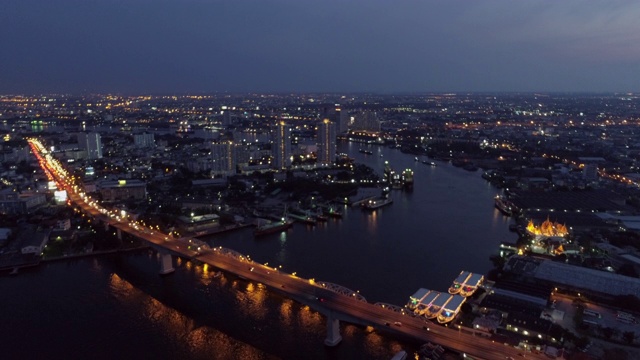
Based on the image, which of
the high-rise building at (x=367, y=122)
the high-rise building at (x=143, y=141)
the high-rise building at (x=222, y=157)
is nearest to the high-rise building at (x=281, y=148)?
the high-rise building at (x=222, y=157)

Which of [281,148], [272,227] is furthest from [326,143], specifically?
[272,227]

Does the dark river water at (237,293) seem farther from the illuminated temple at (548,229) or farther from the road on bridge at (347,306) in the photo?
the illuminated temple at (548,229)

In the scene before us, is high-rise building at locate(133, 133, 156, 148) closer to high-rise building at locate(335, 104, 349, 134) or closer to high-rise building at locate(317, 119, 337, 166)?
high-rise building at locate(317, 119, 337, 166)

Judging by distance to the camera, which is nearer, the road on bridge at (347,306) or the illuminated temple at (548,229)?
the road on bridge at (347,306)

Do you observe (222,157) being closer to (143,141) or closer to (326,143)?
(326,143)

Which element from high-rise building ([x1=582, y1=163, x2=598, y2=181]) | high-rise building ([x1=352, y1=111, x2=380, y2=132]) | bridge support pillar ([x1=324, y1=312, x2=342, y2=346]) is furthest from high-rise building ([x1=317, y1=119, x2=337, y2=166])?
bridge support pillar ([x1=324, y1=312, x2=342, y2=346])

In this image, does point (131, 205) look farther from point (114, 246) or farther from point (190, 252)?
point (190, 252)
